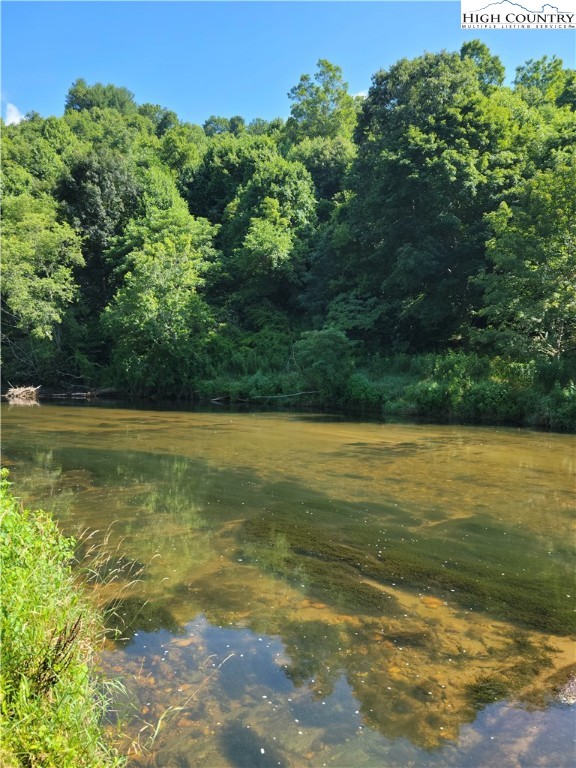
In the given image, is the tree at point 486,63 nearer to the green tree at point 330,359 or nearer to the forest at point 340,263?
the forest at point 340,263

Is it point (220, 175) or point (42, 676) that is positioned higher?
point (220, 175)

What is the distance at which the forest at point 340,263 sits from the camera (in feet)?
61.5

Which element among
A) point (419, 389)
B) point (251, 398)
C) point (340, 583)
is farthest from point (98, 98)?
point (340, 583)

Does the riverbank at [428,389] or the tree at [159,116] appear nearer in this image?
the riverbank at [428,389]

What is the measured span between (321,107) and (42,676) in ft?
200

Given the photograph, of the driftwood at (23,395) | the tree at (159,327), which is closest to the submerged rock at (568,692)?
the tree at (159,327)

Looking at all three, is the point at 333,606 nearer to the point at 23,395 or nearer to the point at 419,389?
the point at 419,389

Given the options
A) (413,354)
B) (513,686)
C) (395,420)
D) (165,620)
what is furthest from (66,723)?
(413,354)

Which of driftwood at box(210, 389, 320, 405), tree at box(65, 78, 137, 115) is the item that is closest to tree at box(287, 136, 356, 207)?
driftwood at box(210, 389, 320, 405)

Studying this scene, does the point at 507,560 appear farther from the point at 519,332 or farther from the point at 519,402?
the point at 519,332

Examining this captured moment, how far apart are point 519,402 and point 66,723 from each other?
1773 centimetres

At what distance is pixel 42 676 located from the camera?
310 cm

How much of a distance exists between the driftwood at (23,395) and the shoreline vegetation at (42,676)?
86.0 ft

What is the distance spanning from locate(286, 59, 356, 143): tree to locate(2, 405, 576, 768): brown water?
167 ft
